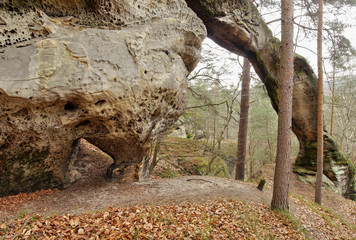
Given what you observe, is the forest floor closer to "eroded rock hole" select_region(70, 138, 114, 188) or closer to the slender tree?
"eroded rock hole" select_region(70, 138, 114, 188)

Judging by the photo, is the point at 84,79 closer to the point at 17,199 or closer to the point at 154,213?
the point at 154,213

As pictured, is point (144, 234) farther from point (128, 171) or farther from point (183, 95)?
point (183, 95)

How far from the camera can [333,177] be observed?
10.9m

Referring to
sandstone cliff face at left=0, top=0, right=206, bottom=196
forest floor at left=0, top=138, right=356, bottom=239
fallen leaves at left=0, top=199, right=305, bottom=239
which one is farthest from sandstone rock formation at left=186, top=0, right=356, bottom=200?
fallen leaves at left=0, top=199, right=305, bottom=239

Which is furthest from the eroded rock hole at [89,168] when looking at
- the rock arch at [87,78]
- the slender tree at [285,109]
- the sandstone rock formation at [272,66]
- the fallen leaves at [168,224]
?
the sandstone rock formation at [272,66]

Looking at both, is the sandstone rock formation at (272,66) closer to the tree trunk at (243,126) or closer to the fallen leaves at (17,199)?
the tree trunk at (243,126)

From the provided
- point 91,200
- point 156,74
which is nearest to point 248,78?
point 156,74

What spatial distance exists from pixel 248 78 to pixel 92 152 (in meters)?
8.33

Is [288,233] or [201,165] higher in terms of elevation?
[201,165]

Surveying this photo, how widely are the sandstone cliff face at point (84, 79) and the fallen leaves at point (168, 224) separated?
6.86ft

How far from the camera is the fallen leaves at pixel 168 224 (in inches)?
128

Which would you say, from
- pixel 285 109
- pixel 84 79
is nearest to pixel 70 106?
pixel 84 79

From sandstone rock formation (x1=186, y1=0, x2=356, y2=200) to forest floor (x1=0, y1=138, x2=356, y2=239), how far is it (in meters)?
3.83

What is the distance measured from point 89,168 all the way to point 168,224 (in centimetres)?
463
